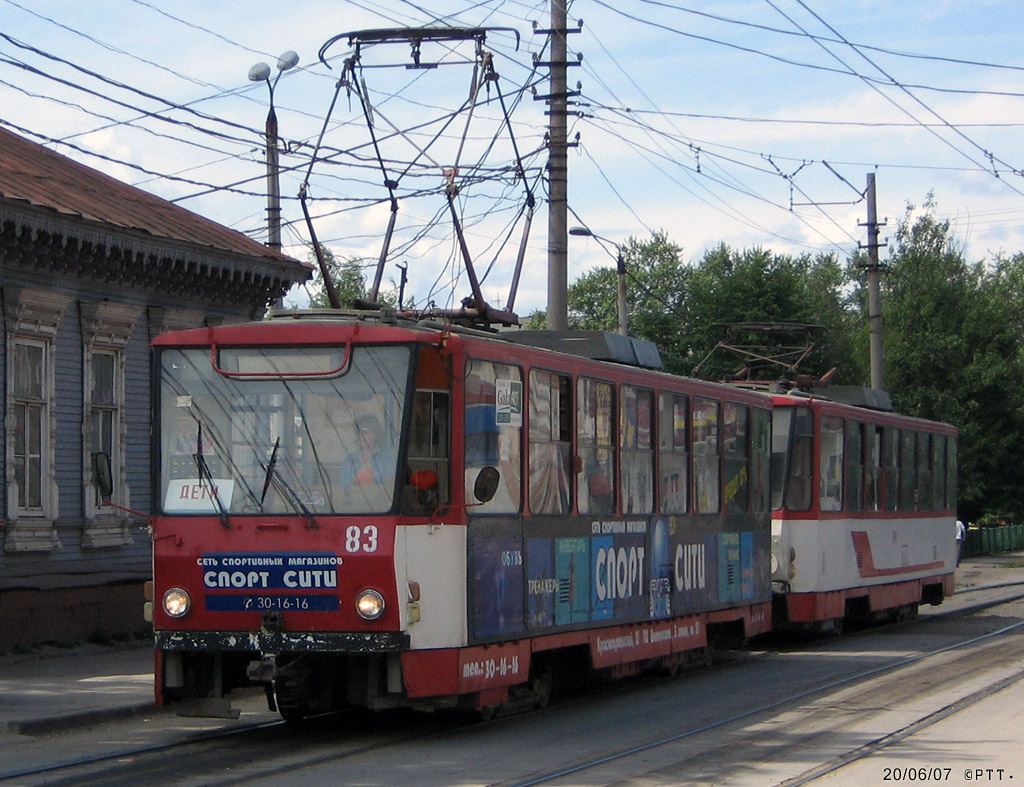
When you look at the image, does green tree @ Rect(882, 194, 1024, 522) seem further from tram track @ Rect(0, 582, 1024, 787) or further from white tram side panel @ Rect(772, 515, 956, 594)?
tram track @ Rect(0, 582, 1024, 787)

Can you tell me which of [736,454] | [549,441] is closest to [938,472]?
[736,454]

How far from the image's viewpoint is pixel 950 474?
2603cm

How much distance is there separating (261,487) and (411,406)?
1170 millimetres

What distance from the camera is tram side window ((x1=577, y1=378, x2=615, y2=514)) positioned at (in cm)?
1312

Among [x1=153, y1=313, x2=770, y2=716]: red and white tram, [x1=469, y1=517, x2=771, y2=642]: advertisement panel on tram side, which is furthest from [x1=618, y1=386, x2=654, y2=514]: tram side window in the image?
[x1=153, y1=313, x2=770, y2=716]: red and white tram

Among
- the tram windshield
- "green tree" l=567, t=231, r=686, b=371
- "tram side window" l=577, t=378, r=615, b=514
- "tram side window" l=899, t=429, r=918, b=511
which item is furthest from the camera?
"green tree" l=567, t=231, r=686, b=371

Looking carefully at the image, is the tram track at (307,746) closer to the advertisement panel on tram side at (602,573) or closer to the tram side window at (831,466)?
the advertisement panel on tram side at (602,573)

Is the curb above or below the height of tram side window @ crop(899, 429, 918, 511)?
below

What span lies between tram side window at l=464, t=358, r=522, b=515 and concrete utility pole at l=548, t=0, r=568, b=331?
687 cm

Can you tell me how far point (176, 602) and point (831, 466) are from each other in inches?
444

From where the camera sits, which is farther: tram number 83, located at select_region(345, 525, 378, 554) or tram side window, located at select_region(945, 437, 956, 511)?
tram side window, located at select_region(945, 437, 956, 511)

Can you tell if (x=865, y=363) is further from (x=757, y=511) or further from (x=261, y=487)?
(x=261, y=487)

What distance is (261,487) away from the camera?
11047mm

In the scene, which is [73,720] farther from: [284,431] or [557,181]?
[557,181]
